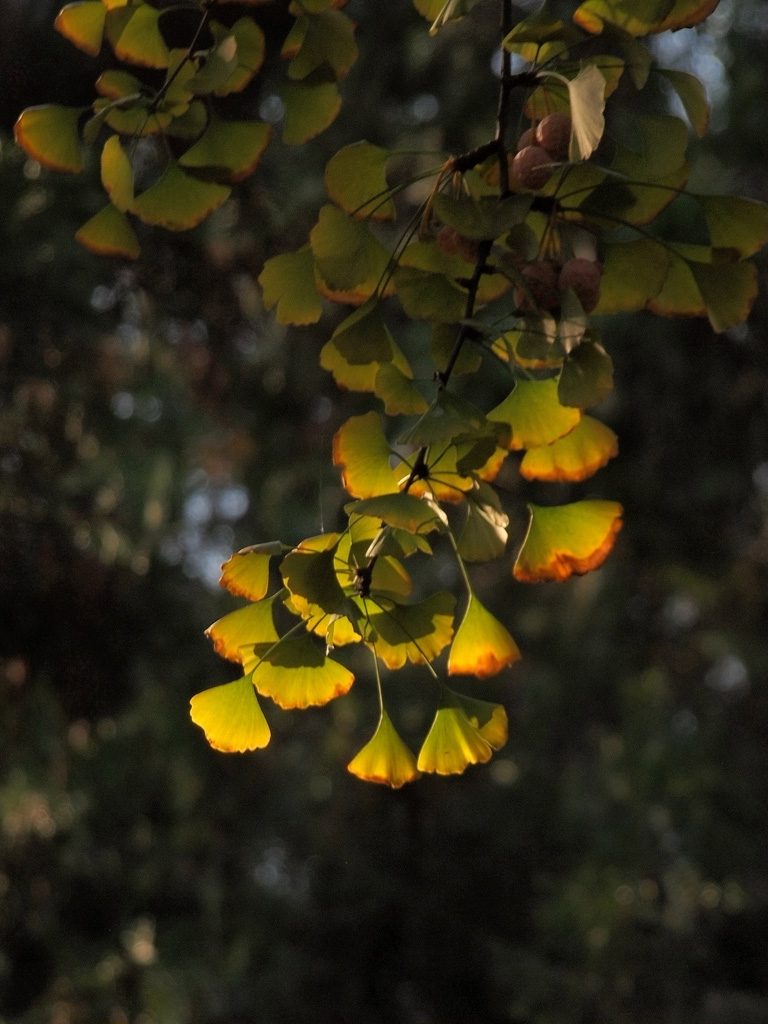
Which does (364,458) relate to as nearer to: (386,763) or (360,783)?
(386,763)

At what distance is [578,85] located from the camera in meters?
0.43

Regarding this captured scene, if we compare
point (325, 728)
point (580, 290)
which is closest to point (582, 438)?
point (580, 290)

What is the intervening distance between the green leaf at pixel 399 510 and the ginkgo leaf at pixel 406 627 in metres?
0.07

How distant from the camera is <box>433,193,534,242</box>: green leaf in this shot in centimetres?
45

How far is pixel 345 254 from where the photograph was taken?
510mm

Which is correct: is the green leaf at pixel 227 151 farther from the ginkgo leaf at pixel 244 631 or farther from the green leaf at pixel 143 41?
the ginkgo leaf at pixel 244 631

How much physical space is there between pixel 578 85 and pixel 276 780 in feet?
8.71

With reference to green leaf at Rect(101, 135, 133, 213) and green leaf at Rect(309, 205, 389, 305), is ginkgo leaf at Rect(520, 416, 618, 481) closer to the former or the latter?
green leaf at Rect(309, 205, 389, 305)

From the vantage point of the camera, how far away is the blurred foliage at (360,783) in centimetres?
216

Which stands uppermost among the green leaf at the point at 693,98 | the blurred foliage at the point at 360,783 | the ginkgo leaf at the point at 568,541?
the green leaf at the point at 693,98

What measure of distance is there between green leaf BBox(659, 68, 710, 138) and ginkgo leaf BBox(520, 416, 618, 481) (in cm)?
15

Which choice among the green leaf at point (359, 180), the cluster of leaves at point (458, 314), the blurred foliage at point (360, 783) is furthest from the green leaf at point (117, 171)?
the blurred foliage at point (360, 783)

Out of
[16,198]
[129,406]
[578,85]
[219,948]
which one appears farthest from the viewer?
[219,948]

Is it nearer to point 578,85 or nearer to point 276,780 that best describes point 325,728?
point 276,780
